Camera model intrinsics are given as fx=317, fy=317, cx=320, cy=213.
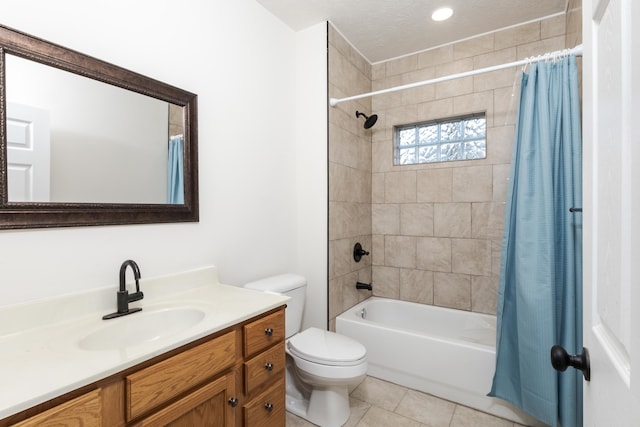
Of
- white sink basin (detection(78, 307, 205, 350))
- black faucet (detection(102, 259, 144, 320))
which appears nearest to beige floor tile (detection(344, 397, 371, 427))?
white sink basin (detection(78, 307, 205, 350))

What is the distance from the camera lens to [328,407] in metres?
1.80

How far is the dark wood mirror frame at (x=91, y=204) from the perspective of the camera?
1055 mm

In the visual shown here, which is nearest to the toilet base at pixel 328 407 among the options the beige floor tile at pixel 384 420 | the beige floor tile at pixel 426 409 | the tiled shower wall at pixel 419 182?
the beige floor tile at pixel 384 420

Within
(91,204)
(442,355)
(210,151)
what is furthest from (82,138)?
(442,355)

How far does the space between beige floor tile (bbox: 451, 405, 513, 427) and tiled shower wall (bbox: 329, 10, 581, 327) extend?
725mm

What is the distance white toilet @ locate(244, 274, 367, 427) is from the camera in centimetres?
167

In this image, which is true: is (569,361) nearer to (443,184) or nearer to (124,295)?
(124,295)

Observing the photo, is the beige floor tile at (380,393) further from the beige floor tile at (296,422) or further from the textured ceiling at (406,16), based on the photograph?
the textured ceiling at (406,16)

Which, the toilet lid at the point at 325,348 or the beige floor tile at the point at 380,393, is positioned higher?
the toilet lid at the point at 325,348

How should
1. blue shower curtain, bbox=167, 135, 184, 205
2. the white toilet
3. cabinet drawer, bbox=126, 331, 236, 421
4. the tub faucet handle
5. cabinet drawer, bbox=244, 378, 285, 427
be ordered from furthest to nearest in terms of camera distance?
1. the tub faucet handle
2. the white toilet
3. blue shower curtain, bbox=167, 135, 184, 205
4. cabinet drawer, bbox=244, 378, 285, 427
5. cabinet drawer, bbox=126, 331, 236, 421

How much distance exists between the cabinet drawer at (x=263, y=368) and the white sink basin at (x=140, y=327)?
0.28 m

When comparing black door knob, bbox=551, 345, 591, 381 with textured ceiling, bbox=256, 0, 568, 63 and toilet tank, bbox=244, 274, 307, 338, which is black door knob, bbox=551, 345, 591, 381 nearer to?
toilet tank, bbox=244, 274, 307, 338

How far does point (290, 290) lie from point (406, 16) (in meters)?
2.04

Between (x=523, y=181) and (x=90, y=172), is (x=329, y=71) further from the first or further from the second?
(x=90, y=172)
